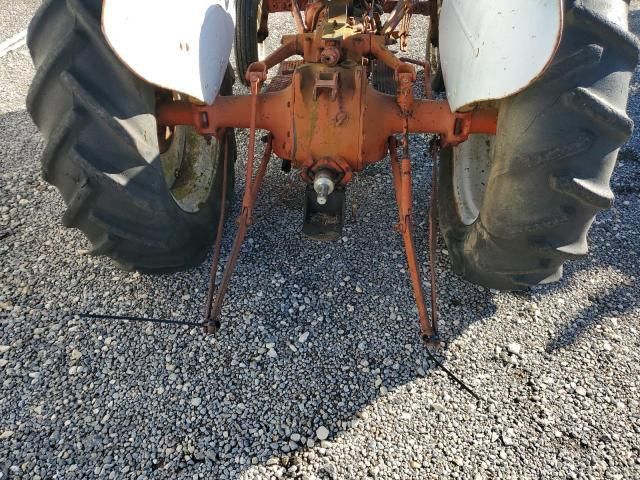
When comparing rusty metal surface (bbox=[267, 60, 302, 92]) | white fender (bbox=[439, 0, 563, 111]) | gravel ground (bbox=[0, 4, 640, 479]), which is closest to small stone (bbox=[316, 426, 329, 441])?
gravel ground (bbox=[0, 4, 640, 479])

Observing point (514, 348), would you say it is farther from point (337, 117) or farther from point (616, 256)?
point (337, 117)

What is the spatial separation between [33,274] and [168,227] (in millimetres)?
831

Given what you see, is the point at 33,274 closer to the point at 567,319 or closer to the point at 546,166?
the point at 546,166

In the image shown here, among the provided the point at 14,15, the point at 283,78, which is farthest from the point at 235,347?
the point at 14,15

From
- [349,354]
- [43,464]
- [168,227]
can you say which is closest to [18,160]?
[168,227]

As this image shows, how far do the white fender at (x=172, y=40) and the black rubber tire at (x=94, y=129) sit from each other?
132 millimetres

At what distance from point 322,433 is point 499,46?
123cm

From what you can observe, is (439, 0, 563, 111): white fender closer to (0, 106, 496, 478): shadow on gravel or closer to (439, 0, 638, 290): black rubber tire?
(439, 0, 638, 290): black rubber tire

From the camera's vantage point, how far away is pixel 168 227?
1758 millimetres

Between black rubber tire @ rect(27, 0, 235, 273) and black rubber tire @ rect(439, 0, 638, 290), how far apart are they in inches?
40.6

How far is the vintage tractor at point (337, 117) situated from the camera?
52.9 inches

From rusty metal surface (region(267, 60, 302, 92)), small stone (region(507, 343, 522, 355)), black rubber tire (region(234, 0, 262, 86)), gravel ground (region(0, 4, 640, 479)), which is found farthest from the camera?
black rubber tire (region(234, 0, 262, 86))

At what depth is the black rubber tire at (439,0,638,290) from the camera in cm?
133

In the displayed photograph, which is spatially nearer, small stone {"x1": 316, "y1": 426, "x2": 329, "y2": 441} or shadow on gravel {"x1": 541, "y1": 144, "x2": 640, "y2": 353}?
small stone {"x1": 316, "y1": 426, "x2": 329, "y2": 441}
